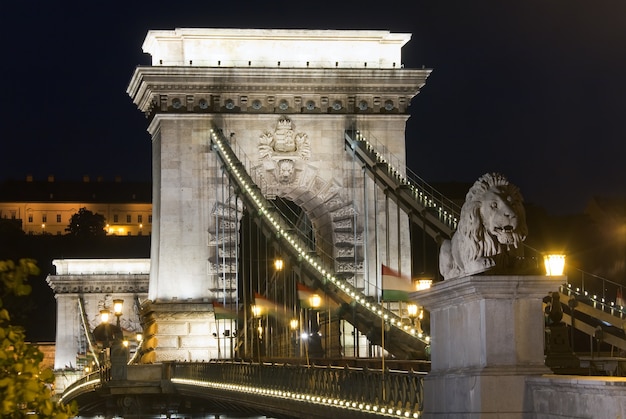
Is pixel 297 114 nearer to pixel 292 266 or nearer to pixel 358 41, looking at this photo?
pixel 358 41

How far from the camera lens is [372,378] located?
2631cm

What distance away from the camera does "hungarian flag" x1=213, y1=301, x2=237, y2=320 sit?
53.1 metres

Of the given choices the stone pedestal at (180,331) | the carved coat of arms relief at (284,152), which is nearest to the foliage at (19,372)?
the stone pedestal at (180,331)

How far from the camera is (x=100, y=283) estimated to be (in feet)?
310

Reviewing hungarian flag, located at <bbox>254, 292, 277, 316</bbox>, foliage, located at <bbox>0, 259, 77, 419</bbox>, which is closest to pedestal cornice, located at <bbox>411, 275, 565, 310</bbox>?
foliage, located at <bbox>0, 259, 77, 419</bbox>

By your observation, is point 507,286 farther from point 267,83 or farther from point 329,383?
point 267,83

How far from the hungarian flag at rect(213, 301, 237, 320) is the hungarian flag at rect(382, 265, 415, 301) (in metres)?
12.5

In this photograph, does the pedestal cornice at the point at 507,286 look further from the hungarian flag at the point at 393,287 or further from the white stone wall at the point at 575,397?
the hungarian flag at the point at 393,287

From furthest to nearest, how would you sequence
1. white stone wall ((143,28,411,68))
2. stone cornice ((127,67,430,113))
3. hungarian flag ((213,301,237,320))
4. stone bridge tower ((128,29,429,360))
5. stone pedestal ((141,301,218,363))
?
white stone wall ((143,28,411,68)) → stone bridge tower ((128,29,429,360)) → stone cornice ((127,67,430,113)) → stone pedestal ((141,301,218,363)) → hungarian flag ((213,301,237,320))

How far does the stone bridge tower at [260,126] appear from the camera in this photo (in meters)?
58.1

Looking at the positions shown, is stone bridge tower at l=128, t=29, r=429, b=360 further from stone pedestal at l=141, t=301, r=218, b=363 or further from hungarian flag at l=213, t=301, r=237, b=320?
hungarian flag at l=213, t=301, r=237, b=320

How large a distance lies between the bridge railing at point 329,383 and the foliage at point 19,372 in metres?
7.70

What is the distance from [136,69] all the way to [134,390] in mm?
10833

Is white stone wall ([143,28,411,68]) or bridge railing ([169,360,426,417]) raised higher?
white stone wall ([143,28,411,68])
